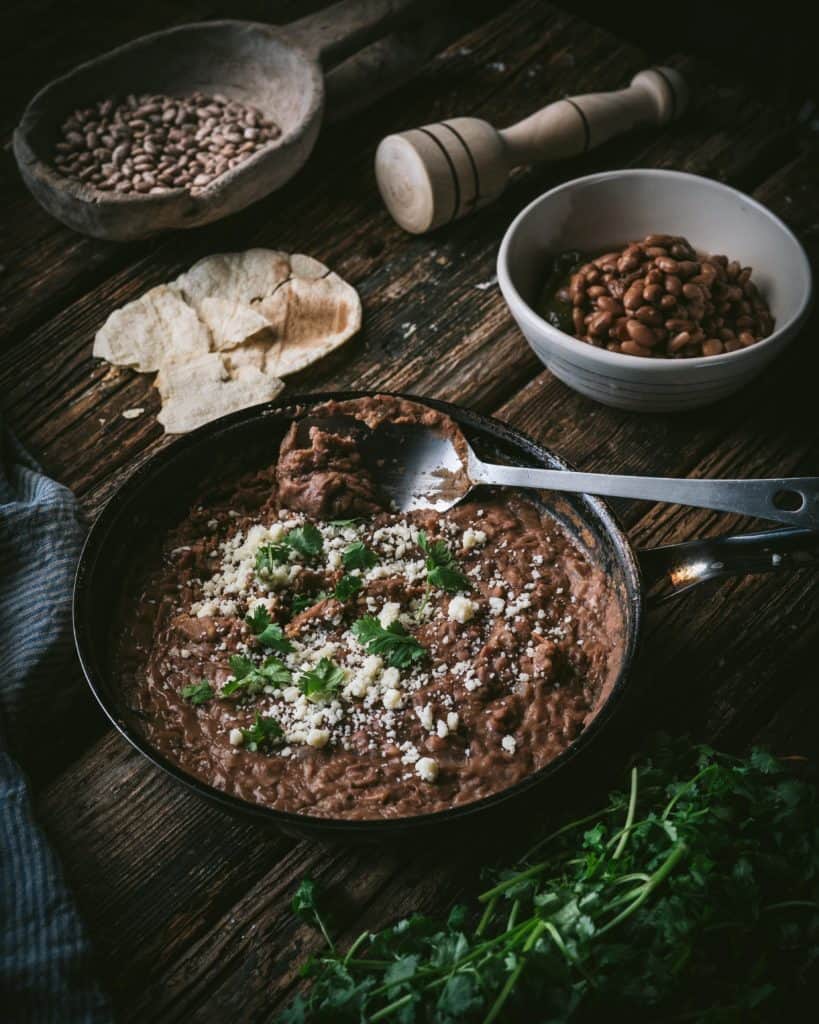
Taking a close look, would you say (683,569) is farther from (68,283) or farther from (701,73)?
(701,73)

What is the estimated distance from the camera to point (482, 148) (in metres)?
2.78

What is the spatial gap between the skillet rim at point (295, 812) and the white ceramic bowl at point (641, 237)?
1.13 feet

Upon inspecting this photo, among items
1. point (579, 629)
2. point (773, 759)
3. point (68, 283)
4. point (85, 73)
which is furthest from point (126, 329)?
point (773, 759)

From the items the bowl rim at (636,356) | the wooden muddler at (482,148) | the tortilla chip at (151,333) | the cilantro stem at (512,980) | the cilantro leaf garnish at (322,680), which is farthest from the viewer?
the wooden muddler at (482,148)

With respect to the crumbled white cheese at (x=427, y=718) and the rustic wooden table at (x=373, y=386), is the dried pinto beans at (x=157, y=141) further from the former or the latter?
the crumbled white cheese at (x=427, y=718)

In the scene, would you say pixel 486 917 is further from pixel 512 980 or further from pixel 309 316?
pixel 309 316

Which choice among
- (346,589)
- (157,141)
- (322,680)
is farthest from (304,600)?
(157,141)

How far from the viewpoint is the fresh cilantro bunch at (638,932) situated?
4.71 ft

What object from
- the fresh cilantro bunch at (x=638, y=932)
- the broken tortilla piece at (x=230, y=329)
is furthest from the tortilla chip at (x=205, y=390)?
the fresh cilantro bunch at (x=638, y=932)

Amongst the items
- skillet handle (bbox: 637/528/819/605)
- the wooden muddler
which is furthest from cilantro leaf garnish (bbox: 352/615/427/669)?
the wooden muddler

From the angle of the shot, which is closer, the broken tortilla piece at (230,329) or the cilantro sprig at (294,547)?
the cilantro sprig at (294,547)

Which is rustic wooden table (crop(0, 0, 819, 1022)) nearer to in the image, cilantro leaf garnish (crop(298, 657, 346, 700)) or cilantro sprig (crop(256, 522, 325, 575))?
cilantro leaf garnish (crop(298, 657, 346, 700))

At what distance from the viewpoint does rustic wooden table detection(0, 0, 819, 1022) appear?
1.79 metres

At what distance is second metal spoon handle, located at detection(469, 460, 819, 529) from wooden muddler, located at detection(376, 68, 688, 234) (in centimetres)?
111
